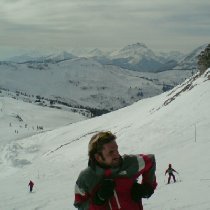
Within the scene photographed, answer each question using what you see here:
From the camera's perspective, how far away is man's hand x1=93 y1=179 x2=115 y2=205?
4570 mm

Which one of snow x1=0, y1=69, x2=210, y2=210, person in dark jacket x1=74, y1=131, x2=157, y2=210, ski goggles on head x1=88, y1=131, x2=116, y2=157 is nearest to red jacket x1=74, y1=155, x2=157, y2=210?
person in dark jacket x1=74, y1=131, x2=157, y2=210

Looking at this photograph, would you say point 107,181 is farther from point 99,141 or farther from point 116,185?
point 99,141

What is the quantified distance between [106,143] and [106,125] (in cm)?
8141

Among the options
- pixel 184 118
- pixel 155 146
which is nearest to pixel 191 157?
pixel 155 146

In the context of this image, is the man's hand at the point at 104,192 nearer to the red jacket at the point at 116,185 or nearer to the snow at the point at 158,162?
the red jacket at the point at 116,185

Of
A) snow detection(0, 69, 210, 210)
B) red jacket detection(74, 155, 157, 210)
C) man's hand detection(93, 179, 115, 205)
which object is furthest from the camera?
snow detection(0, 69, 210, 210)

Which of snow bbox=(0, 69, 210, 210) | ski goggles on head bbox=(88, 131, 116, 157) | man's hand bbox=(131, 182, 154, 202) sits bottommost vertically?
snow bbox=(0, 69, 210, 210)

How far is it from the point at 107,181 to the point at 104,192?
0.13 meters

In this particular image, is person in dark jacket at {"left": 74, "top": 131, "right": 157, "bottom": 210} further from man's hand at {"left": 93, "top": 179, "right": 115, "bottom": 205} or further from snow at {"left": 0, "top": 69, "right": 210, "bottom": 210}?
snow at {"left": 0, "top": 69, "right": 210, "bottom": 210}

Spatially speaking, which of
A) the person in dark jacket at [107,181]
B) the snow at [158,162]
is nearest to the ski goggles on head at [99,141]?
the person in dark jacket at [107,181]

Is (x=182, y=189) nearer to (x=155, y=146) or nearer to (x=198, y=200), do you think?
(x=198, y=200)

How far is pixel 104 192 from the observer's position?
4.56m

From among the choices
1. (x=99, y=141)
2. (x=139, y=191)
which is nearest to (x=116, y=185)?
(x=139, y=191)

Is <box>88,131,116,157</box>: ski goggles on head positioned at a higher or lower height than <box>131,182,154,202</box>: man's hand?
higher
